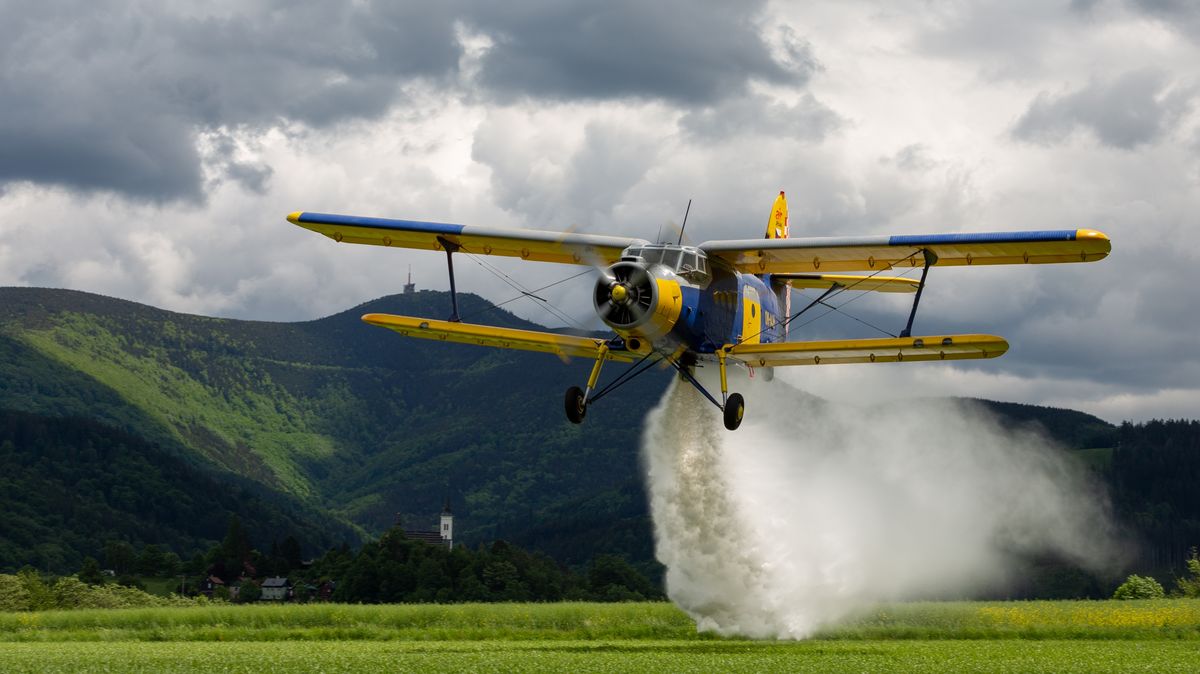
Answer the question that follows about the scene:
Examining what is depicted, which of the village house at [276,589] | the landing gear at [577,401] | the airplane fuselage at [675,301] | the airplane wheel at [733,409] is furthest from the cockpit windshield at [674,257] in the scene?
the village house at [276,589]

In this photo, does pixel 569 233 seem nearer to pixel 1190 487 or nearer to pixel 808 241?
pixel 808 241

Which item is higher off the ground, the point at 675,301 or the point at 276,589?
the point at 675,301

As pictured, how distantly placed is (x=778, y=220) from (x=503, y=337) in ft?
50.6

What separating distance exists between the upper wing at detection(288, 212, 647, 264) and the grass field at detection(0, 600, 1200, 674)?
10679 millimetres

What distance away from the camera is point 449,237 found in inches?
1432

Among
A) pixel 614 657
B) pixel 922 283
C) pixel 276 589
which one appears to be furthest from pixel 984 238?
pixel 276 589

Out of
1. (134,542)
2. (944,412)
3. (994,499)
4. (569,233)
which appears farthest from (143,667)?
(134,542)

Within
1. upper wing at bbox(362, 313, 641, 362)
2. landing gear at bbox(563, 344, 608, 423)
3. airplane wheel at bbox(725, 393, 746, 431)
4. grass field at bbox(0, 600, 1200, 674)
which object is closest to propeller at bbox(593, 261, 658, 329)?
landing gear at bbox(563, 344, 608, 423)

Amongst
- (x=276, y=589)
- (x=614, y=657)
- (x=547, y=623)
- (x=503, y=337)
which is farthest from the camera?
(x=276, y=589)

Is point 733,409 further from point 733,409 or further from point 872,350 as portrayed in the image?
point 872,350

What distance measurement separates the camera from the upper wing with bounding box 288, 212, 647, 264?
35.5m

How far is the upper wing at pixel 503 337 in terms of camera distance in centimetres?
3334

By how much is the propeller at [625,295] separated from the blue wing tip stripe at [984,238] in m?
6.86

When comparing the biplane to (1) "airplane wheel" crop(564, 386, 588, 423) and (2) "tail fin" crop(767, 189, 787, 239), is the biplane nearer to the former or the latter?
(1) "airplane wheel" crop(564, 386, 588, 423)
